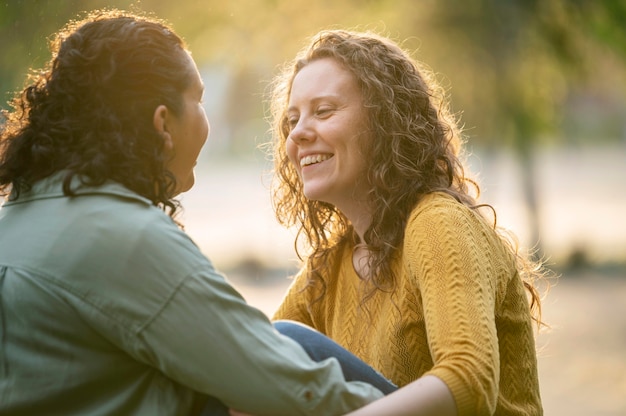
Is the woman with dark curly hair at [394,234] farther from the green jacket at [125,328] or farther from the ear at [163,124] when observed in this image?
the ear at [163,124]

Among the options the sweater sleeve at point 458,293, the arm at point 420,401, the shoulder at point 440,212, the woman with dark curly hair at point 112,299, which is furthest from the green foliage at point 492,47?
the arm at point 420,401

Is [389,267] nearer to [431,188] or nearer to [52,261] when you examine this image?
[431,188]

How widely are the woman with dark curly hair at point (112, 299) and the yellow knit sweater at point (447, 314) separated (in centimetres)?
29

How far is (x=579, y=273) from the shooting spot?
12.9 m

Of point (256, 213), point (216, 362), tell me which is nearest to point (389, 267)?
point (216, 362)

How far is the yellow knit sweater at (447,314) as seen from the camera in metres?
2.23

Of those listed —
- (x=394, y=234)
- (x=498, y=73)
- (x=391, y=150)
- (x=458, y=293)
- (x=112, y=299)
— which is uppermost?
(x=498, y=73)

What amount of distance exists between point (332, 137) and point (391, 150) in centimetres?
18

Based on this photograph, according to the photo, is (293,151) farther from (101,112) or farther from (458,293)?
(101,112)

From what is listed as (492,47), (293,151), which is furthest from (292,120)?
(492,47)

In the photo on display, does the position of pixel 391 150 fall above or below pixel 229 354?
above

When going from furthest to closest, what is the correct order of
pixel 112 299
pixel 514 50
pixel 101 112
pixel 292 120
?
pixel 514 50 < pixel 292 120 < pixel 101 112 < pixel 112 299

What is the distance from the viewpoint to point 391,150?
282 centimetres

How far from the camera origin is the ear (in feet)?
6.97
